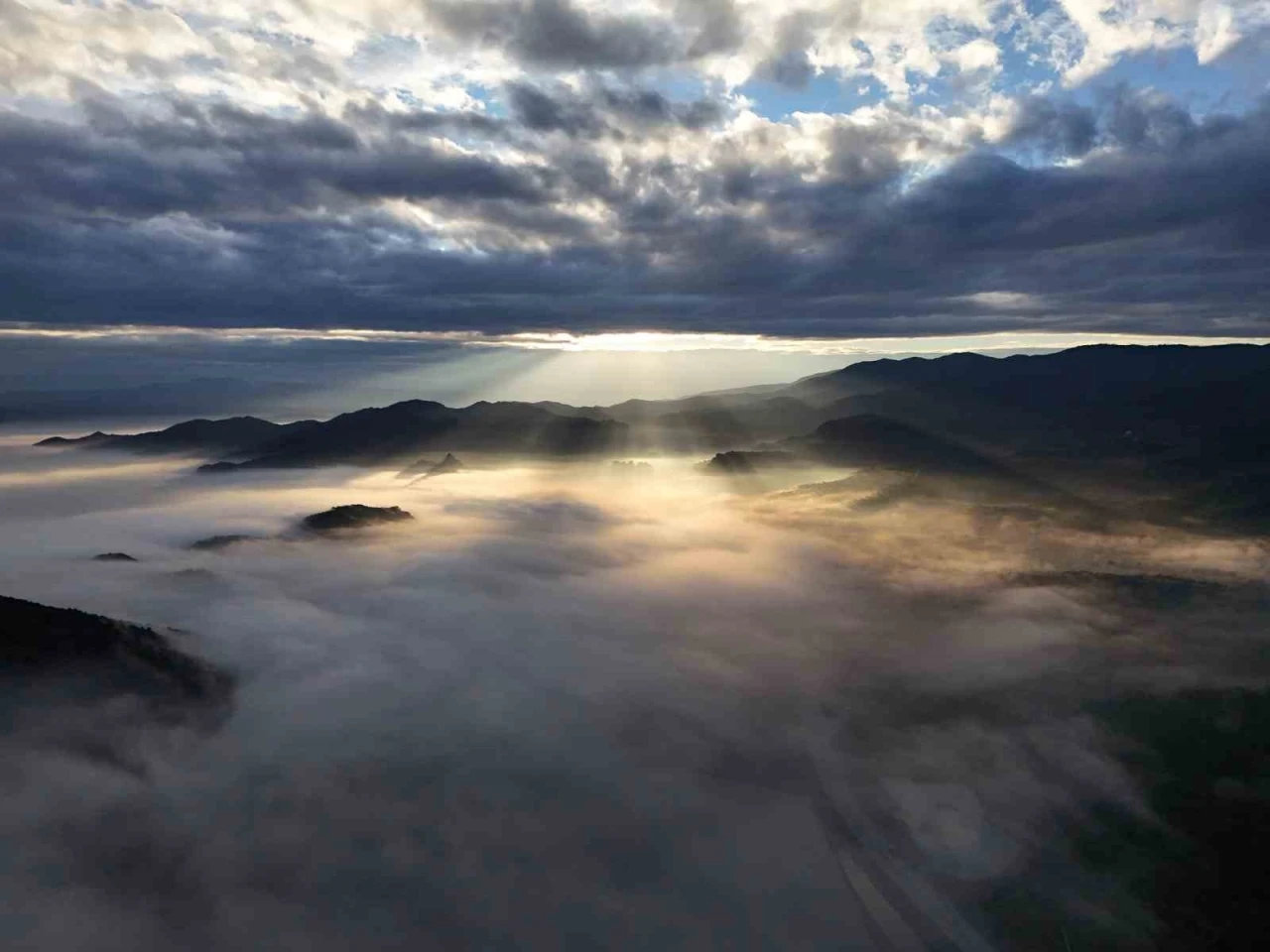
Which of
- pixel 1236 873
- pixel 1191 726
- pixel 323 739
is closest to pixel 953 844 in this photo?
pixel 1236 873

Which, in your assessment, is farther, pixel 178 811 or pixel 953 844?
pixel 178 811

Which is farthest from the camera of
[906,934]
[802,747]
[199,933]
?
[802,747]

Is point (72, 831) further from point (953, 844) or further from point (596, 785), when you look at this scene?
point (953, 844)

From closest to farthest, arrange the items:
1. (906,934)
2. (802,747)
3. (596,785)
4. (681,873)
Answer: (906,934)
(681,873)
(596,785)
(802,747)

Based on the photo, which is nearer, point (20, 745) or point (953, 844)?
point (953, 844)

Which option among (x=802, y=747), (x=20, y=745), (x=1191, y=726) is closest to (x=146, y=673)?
(x=20, y=745)

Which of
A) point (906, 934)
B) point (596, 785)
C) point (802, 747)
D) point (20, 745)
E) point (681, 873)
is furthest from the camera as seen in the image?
point (802, 747)

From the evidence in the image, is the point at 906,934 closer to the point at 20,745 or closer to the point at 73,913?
the point at 73,913

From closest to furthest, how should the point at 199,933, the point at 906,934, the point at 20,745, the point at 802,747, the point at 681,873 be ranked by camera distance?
1. the point at 906,934
2. the point at 199,933
3. the point at 681,873
4. the point at 20,745
5. the point at 802,747

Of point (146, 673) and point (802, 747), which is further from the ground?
point (146, 673)
